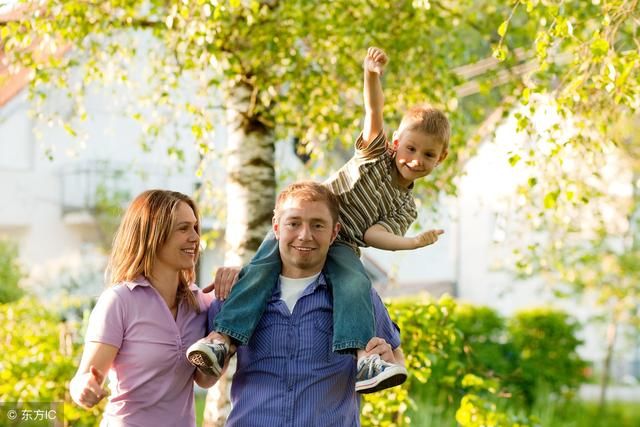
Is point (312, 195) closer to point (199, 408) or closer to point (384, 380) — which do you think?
point (384, 380)

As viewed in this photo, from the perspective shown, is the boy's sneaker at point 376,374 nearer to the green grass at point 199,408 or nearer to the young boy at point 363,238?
the young boy at point 363,238

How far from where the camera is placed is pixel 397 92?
775 centimetres

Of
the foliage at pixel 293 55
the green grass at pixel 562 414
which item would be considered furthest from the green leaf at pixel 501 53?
→ the green grass at pixel 562 414

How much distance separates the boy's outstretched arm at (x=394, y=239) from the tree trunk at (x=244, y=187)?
2.88 meters

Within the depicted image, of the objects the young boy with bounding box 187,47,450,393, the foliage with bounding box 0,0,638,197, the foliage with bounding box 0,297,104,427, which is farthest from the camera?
the foliage with bounding box 0,0,638,197

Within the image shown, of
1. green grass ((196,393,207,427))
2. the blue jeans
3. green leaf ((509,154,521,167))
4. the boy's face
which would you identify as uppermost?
green leaf ((509,154,521,167))

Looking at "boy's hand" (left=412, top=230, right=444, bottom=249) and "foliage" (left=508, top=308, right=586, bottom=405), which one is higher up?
"boy's hand" (left=412, top=230, right=444, bottom=249)

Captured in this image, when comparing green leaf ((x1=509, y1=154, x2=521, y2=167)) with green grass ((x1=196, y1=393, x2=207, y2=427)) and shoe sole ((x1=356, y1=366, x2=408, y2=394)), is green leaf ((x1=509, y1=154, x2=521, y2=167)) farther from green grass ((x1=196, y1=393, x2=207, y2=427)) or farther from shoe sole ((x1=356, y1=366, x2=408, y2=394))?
green grass ((x1=196, y1=393, x2=207, y2=427))

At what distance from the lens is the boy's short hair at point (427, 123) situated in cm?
374

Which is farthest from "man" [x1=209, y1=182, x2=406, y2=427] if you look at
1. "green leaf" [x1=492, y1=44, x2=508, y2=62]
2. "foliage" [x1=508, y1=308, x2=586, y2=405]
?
"foliage" [x1=508, y1=308, x2=586, y2=405]

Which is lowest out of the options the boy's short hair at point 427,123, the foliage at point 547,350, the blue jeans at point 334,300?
the foliage at point 547,350

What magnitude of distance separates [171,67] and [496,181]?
13110 millimetres

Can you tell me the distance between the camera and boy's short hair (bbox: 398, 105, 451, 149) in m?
3.74

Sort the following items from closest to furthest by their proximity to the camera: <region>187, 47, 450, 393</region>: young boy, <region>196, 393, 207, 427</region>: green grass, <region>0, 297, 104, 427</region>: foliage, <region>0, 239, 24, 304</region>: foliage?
<region>187, 47, 450, 393</region>: young boy, <region>0, 297, 104, 427</region>: foliage, <region>196, 393, 207, 427</region>: green grass, <region>0, 239, 24, 304</region>: foliage
